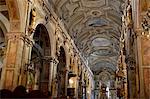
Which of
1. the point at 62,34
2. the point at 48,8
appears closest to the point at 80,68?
the point at 62,34

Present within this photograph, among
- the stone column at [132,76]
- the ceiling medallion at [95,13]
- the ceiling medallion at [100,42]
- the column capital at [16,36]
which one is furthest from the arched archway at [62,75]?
the ceiling medallion at [100,42]

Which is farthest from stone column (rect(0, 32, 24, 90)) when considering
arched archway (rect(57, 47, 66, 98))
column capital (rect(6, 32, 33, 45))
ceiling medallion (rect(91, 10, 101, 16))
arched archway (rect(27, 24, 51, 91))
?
ceiling medallion (rect(91, 10, 101, 16))

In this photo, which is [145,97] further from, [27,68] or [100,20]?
[100,20]

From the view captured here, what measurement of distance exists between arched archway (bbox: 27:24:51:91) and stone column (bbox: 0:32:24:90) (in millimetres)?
2916

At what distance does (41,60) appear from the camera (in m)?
14.0

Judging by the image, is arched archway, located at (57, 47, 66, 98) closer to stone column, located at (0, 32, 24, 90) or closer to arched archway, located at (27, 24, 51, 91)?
arched archway, located at (27, 24, 51, 91)

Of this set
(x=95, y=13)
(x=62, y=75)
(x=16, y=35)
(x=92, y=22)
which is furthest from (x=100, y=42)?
(x=16, y=35)

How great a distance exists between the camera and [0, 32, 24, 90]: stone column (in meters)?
9.66

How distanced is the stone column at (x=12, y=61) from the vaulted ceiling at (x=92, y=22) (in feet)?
17.4

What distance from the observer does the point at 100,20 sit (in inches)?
781

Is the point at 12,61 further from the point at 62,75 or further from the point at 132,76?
the point at 62,75

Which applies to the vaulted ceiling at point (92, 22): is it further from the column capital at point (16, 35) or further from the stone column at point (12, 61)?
the stone column at point (12, 61)

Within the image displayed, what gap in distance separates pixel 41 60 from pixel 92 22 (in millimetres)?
7422

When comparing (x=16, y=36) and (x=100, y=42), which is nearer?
(x=16, y=36)
